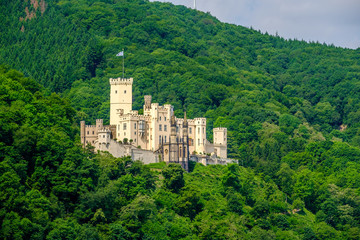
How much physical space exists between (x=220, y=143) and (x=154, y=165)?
1668cm

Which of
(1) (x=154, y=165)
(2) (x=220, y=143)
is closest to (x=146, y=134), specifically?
(1) (x=154, y=165)

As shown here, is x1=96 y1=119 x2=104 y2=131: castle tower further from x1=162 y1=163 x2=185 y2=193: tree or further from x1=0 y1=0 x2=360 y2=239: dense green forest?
x1=162 y1=163 x2=185 y2=193: tree

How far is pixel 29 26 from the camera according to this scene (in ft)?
586

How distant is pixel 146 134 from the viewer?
105875 mm

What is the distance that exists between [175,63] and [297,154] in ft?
156

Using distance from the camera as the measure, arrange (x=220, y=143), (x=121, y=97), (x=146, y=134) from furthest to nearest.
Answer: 1. (x=220, y=143)
2. (x=121, y=97)
3. (x=146, y=134)

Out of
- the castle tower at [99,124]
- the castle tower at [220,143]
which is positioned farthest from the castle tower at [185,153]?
the castle tower at [220,143]

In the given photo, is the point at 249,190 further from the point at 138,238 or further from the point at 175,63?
the point at 175,63

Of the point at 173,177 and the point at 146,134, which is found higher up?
the point at 146,134

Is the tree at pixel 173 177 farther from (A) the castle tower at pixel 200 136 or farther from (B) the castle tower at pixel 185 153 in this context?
(A) the castle tower at pixel 200 136

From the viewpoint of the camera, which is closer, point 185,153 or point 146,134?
point 185,153

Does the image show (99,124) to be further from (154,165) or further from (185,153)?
(185,153)

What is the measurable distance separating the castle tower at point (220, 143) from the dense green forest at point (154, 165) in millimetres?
3617

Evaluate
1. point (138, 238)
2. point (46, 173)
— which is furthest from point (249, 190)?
point (46, 173)
